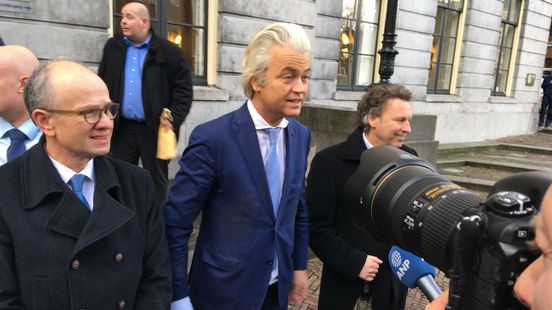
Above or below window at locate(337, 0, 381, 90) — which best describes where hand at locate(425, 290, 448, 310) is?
below

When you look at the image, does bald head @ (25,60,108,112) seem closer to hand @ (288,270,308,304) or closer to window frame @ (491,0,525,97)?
hand @ (288,270,308,304)

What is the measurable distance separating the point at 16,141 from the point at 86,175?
48 cm

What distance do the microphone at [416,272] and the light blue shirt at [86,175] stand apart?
3.87 ft

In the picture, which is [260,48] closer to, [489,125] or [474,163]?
[474,163]

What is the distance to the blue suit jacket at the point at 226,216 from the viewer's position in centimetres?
178

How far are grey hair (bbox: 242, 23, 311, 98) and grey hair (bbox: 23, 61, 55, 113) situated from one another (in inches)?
29.3

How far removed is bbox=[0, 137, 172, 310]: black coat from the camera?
137 cm

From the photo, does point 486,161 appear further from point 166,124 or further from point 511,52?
point 166,124

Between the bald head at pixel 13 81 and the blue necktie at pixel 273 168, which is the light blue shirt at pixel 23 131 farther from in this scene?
the blue necktie at pixel 273 168

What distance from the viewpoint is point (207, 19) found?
6.69 m

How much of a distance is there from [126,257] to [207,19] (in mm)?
5692

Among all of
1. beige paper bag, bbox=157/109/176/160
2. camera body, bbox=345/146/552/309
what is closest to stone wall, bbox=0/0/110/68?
beige paper bag, bbox=157/109/176/160

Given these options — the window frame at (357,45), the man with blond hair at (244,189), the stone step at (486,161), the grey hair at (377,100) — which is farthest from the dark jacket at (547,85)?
the man with blond hair at (244,189)

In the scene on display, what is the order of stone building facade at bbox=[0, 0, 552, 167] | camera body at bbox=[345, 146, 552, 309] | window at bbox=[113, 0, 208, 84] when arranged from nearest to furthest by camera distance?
camera body at bbox=[345, 146, 552, 309] < stone building facade at bbox=[0, 0, 552, 167] < window at bbox=[113, 0, 208, 84]
